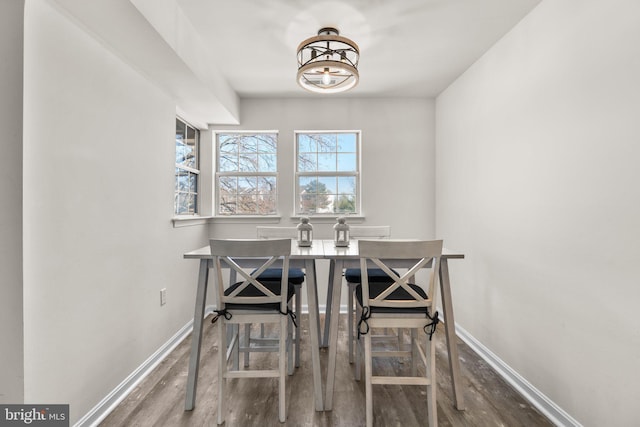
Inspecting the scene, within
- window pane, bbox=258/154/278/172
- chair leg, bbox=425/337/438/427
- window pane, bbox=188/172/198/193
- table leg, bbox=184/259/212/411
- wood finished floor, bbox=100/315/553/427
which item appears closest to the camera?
chair leg, bbox=425/337/438/427

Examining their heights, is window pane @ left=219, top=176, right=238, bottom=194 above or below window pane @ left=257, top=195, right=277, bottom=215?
above

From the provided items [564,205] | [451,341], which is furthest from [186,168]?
[564,205]

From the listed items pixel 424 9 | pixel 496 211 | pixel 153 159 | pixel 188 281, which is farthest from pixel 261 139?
pixel 496 211

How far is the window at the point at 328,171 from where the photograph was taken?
352cm

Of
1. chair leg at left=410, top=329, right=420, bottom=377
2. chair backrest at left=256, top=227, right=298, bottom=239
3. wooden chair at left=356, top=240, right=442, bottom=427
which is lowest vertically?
chair leg at left=410, top=329, right=420, bottom=377

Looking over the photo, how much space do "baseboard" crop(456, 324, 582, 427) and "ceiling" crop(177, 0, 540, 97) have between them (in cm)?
237

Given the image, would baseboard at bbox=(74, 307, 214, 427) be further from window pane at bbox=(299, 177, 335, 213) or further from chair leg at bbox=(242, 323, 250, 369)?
window pane at bbox=(299, 177, 335, 213)

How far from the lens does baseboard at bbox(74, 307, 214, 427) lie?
61.7 inches

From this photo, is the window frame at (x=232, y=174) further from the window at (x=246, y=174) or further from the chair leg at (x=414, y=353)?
the chair leg at (x=414, y=353)

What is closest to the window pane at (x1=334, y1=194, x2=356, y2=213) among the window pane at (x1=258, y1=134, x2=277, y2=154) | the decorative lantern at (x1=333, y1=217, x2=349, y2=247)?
the window pane at (x1=258, y1=134, x2=277, y2=154)

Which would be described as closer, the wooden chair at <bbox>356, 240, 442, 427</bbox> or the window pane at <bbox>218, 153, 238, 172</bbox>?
the wooden chair at <bbox>356, 240, 442, 427</bbox>

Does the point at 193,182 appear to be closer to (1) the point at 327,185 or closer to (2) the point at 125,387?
(1) the point at 327,185

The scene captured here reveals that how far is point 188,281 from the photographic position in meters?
2.86

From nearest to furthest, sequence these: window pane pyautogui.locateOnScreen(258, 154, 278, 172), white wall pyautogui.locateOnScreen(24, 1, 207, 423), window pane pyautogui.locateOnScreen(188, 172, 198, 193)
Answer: white wall pyautogui.locateOnScreen(24, 1, 207, 423)
window pane pyautogui.locateOnScreen(188, 172, 198, 193)
window pane pyautogui.locateOnScreen(258, 154, 278, 172)
